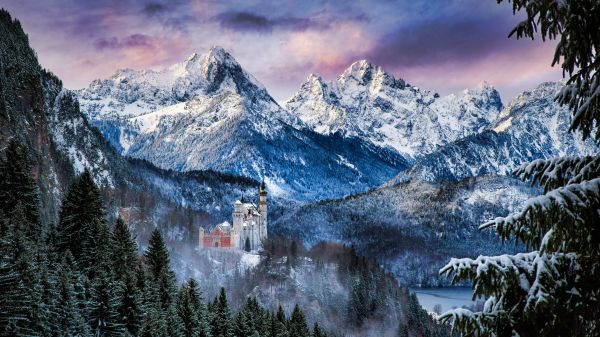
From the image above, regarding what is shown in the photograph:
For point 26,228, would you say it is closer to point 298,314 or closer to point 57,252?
point 57,252

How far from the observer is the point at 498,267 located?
9.73m

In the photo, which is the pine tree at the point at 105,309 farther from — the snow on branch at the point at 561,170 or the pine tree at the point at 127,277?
the snow on branch at the point at 561,170

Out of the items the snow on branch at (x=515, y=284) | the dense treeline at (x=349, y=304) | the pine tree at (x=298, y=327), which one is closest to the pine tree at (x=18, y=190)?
the pine tree at (x=298, y=327)

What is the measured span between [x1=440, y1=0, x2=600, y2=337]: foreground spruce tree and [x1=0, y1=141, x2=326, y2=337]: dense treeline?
3383 cm

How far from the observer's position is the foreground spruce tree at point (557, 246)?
9.38m

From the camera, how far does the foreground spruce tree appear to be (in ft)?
30.8

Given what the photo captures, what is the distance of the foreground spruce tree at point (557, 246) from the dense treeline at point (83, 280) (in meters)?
33.8

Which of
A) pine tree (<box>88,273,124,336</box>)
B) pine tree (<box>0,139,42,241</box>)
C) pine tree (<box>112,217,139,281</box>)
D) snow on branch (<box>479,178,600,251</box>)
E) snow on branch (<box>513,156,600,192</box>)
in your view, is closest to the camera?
snow on branch (<box>479,178,600,251</box>)

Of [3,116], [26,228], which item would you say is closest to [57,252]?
[26,228]

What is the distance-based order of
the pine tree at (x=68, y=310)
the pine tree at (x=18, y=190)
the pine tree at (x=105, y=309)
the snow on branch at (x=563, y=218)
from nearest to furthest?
the snow on branch at (x=563, y=218)
the pine tree at (x=68, y=310)
the pine tree at (x=105, y=309)
the pine tree at (x=18, y=190)

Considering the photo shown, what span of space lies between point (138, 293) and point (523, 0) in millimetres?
48051

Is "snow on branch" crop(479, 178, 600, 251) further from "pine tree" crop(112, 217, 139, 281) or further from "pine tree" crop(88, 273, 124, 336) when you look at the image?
"pine tree" crop(112, 217, 139, 281)

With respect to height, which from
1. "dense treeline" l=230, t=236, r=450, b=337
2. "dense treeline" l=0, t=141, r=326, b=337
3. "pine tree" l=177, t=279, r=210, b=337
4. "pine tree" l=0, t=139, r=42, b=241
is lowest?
"dense treeline" l=230, t=236, r=450, b=337

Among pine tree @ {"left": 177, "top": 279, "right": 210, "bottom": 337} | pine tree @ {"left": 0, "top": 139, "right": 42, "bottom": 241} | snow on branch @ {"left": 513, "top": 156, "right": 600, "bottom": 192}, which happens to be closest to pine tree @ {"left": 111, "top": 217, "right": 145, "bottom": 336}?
pine tree @ {"left": 177, "top": 279, "right": 210, "bottom": 337}
